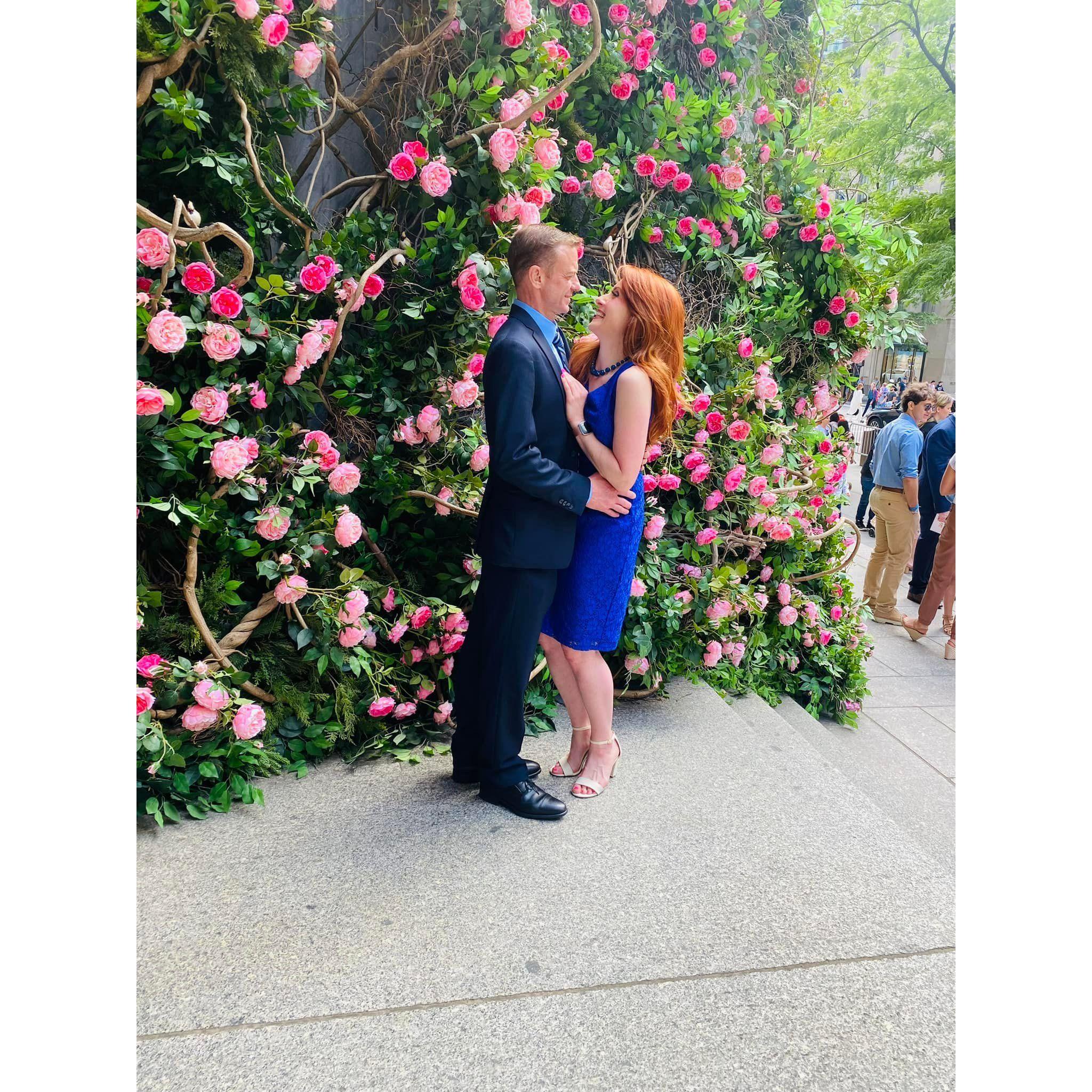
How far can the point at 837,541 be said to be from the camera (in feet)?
17.6

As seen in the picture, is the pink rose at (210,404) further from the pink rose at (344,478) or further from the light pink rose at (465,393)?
the light pink rose at (465,393)

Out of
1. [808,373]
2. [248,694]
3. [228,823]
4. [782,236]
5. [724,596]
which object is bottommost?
[228,823]

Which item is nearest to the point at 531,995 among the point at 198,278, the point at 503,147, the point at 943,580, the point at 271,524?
the point at 271,524

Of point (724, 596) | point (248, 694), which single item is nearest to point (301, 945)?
point (248, 694)

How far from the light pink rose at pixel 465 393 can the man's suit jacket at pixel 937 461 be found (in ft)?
17.0

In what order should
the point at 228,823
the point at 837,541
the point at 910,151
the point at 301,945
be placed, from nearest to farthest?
1. the point at 301,945
2. the point at 228,823
3. the point at 837,541
4. the point at 910,151

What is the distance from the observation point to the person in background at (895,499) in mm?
7488

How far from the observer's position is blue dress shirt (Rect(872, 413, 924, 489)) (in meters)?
7.44

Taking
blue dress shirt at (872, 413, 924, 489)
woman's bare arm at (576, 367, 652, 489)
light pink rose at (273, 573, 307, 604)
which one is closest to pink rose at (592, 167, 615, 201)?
woman's bare arm at (576, 367, 652, 489)

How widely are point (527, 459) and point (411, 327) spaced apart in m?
1.19

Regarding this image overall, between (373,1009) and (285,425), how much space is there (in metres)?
2.08

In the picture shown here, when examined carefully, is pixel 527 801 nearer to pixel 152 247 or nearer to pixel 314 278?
pixel 314 278
